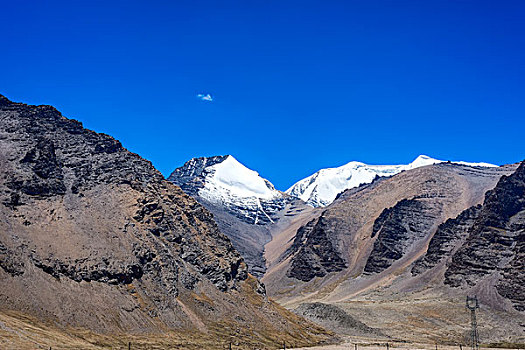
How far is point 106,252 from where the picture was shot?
115 metres

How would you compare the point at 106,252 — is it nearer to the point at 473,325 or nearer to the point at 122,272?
the point at 122,272

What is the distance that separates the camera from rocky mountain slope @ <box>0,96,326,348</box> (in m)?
95.5

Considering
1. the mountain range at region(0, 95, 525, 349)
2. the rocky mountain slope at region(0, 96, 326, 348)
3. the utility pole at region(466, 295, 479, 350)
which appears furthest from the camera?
the utility pole at region(466, 295, 479, 350)

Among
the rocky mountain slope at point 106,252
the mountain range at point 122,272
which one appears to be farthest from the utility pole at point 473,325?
the rocky mountain slope at point 106,252

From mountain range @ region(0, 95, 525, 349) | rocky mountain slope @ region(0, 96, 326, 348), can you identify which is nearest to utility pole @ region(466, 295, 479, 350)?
mountain range @ region(0, 95, 525, 349)

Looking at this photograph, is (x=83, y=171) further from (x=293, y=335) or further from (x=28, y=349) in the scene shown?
(x=28, y=349)

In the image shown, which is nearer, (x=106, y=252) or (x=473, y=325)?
(x=106, y=252)

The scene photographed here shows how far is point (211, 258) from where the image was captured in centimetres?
14150

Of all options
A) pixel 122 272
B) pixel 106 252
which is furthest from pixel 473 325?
pixel 106 252

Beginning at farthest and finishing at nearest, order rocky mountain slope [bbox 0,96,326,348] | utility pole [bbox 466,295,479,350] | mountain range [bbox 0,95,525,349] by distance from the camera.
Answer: utility pole [bbox 466,295,479,350] → rocky mountain slope [bbox 0,96,326,348] → mountain range [bbox 0,95,525,349]

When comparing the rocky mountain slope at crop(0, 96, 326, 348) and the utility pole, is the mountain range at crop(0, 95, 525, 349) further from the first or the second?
the utility pole

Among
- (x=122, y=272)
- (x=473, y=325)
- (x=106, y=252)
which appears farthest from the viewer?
(x=473, y=325)

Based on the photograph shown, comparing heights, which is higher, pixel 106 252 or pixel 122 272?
pixel 106 252

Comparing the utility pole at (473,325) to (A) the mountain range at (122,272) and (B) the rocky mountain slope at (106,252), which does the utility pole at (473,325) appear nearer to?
(A) the mountain range at (122,272)
